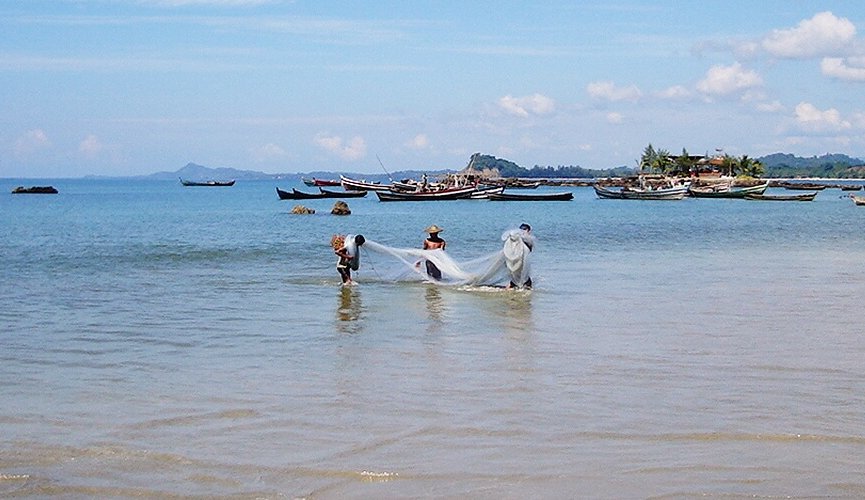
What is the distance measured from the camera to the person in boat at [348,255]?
18.0m

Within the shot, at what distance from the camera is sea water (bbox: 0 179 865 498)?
6.42 m

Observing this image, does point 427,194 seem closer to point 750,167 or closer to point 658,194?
point 658,194

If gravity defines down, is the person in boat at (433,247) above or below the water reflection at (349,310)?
above

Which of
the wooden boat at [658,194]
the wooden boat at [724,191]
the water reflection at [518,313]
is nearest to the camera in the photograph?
the water reflection at [518,313]

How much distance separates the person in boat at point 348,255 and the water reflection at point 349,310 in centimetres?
33

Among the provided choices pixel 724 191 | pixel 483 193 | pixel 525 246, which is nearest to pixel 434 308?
pixel 525 246

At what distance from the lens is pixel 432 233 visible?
18391mm

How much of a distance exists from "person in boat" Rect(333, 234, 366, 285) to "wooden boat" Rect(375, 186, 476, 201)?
198 feet

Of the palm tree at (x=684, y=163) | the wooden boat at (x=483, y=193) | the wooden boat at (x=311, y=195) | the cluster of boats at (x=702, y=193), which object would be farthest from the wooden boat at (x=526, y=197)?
the palm tree at (x=684, y=163)

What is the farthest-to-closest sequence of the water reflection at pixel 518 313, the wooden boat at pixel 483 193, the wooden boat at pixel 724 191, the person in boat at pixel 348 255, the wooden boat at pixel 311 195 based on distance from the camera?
the wooden boat at pixel 724 191, the wooden boat at pixel 311 195, the wooden boat at pixel 483 193, the person in boat at pixel 348 255, the water reflection at pixel 518 313

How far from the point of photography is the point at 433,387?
9.09 meters

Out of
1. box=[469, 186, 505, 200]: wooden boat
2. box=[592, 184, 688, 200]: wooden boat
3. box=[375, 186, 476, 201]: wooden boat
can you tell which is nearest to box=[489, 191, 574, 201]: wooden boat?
box=[469, 186, 505, 200]: wooden boat

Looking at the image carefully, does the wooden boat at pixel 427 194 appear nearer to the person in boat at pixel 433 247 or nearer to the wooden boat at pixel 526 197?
the wooden boat at pixel 526 197

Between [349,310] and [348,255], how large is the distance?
→ 10.6ft
